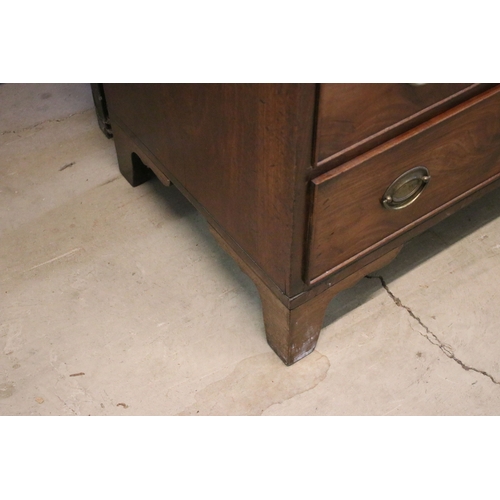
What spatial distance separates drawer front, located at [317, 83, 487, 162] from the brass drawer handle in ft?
0.30

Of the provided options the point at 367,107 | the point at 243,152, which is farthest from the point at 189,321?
the point at 367,107

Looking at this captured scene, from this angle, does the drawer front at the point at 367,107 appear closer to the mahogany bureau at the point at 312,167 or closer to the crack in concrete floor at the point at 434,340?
the mahogany bureau at the point at 312,167

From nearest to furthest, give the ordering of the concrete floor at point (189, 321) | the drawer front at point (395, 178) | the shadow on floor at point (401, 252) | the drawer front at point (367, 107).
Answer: the drawer front at point (367, 107) < the drawer front at point (395, 178) < the concrete floor at point (189, 321) < the shadow on floor at point (401, 252)

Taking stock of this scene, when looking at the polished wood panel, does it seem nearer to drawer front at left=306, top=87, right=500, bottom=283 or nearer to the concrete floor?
drawer front at left=306, top=87, right=500, bottom=283

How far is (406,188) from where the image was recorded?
3.20 feet

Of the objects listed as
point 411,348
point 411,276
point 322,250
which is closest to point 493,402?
point 411,348

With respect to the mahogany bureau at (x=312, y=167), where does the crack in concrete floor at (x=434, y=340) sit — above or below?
below

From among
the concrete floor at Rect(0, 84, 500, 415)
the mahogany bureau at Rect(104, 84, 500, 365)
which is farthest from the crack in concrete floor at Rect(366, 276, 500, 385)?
the mahogany bureau at Rect(104, 84, 500, 365)

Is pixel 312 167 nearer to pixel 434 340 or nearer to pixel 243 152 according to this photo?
pixel 243 152

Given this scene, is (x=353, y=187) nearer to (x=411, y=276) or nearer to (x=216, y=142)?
(x=216, y=142)

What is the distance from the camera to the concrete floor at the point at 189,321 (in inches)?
42.6

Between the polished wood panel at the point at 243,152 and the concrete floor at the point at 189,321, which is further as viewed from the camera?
the concrete floor at the point at 189,321

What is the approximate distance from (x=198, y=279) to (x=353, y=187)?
45 cm

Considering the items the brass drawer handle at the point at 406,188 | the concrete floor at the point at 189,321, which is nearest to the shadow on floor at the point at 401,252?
the concrete floor at the point at 189,321
